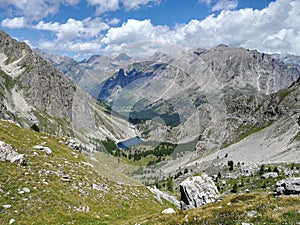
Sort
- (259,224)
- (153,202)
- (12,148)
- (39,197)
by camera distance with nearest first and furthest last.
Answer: (259,224)
(39,197)
(12,148)
(153,202)

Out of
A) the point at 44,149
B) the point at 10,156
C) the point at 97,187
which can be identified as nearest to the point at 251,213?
the point at 97,187

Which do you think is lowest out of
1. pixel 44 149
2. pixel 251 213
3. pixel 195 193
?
pixel 195 193

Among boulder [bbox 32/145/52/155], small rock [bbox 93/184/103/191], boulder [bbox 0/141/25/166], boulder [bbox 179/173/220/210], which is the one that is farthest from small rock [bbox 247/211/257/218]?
boulder [bbox 32/145/52/155]

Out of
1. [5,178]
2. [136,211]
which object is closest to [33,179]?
[5,178]

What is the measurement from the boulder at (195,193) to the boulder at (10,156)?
23574mm

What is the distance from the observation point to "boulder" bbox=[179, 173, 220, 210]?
125ft

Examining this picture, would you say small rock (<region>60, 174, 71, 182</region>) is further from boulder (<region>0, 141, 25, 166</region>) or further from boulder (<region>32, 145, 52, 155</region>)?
boulder (<region>32, 145, 52, 155</region>)

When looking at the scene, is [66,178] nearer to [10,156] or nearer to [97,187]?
[97,187]

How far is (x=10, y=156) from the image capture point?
40.9 m

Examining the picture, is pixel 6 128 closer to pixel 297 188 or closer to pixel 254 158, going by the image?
pixel 297 188

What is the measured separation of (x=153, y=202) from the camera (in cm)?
4869

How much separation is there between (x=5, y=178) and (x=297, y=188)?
34500 millimetres

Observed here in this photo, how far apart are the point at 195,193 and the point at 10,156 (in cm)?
2738

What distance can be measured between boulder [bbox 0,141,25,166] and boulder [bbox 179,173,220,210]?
23.6 metres
